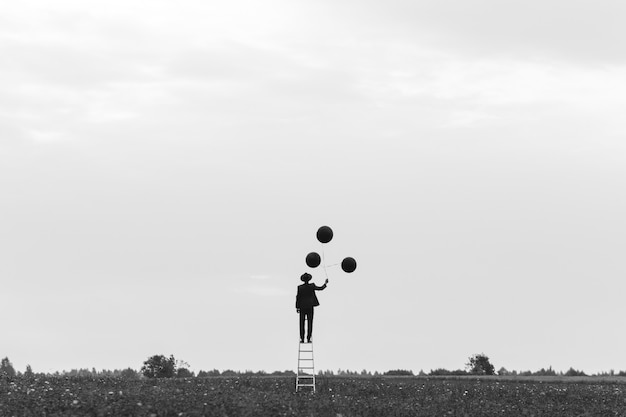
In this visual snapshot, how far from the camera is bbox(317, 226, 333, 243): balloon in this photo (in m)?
29.6

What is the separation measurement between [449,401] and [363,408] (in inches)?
149

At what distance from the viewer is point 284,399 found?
25953 millimetres

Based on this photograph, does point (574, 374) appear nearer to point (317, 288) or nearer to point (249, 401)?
point (317, 288)

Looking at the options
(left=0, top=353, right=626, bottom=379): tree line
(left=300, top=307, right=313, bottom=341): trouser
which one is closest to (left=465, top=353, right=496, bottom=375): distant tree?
(left=0, top=353, right=626, bottom=379): tree line

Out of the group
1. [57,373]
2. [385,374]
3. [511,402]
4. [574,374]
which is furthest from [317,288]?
[574,374]

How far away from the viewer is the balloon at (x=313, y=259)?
29922mm

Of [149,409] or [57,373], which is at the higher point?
[57,373]

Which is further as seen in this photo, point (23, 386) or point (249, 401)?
point (23, 386)

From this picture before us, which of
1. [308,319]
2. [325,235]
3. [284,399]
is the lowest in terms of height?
[284,399]

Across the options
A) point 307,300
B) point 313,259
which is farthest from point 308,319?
point 313,259

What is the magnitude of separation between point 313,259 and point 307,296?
1.27 m

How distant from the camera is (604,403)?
29.6 metres

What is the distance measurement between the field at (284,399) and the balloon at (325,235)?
4.28 metres

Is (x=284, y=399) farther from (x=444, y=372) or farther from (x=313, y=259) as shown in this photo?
(x=444, y=372)
